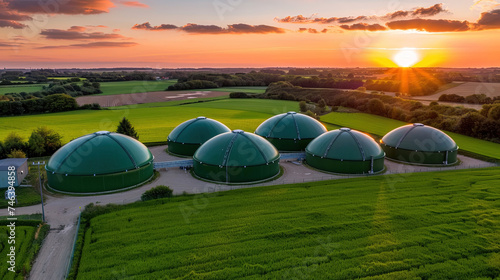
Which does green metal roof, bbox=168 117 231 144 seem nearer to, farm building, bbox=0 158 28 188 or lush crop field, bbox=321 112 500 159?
farm building, bbox=0 158 28 188

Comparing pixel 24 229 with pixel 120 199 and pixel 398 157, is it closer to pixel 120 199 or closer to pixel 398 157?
pixel 120 199

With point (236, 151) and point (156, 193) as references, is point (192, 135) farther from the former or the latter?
point (156, 193)

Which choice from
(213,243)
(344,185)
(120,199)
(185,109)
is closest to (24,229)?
(120,199)

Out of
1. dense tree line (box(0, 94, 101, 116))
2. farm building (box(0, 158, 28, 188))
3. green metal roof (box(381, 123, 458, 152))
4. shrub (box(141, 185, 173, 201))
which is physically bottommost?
shrub (box(141, 185, 173, 201))

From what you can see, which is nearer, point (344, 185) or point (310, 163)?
point (344, 185)

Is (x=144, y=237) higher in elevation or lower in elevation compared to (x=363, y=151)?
lower

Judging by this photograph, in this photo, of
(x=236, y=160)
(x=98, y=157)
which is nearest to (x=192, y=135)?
(x=236, y=160)

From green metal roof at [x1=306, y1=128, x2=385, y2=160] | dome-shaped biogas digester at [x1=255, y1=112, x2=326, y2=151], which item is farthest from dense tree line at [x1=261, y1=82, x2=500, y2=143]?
green metal roof at [x1=306, y1=128, x2=385, y2=160]
